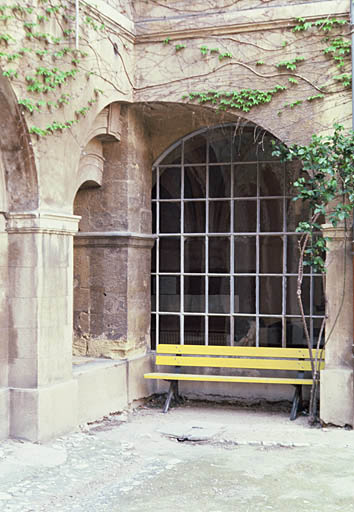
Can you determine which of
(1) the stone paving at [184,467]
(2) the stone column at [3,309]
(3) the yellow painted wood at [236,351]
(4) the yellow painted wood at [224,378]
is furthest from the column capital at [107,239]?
(1) the stone paving at [184,467]

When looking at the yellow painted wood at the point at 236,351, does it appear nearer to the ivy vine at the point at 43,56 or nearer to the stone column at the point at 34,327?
the stone column at the point at 34,327

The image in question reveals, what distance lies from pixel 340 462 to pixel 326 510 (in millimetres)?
1245

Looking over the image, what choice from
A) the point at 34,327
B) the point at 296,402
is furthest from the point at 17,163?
the point at 296,402

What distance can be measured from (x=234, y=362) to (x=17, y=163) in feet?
11.0

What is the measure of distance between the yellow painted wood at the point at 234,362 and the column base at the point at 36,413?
1919mm

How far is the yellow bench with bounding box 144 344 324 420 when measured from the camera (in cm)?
771

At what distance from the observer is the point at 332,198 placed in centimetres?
706

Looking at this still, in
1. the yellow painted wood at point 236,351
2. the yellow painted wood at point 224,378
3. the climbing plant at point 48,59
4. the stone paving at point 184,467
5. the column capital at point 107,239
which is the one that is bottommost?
the stone paving at point 184,467

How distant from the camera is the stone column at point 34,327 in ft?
21.2

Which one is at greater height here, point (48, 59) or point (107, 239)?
point (48, 59)

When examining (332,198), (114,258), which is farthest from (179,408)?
(332,198)

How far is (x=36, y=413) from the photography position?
6414mm

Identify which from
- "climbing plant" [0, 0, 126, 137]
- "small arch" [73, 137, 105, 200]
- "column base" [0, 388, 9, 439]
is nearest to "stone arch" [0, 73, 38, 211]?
"climbing plant" [0, 0, 126, 137]

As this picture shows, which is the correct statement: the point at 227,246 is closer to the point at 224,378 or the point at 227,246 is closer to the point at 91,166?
the point at 224,378
